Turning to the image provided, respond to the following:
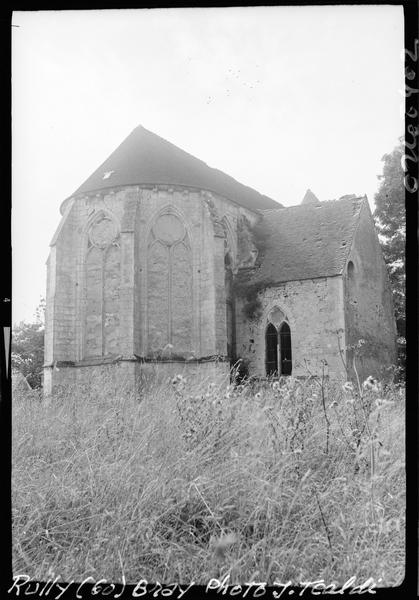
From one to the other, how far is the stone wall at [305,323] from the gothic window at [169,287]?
3.07 m

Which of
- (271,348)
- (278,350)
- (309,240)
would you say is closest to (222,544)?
(278,350)

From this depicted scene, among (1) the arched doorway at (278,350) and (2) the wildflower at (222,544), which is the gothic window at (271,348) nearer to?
(1) the arched doorway at (278,350)

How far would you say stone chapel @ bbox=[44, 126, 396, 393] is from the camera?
23.1m

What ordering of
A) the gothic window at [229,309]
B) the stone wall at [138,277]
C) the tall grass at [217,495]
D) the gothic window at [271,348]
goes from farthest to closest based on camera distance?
the gothic window at [229,309] < the gothic window at [271,348] < the stone wall at [138,277] < the tall grass at [217,495]

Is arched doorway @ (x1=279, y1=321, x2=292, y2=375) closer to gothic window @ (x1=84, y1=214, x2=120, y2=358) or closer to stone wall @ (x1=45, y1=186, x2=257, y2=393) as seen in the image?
stone wall @ (x1=45, y1=186, x2=257, y2=393)

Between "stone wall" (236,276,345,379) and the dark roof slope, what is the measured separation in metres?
0.51

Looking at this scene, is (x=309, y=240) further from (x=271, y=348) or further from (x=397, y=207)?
(x=397, y=207)

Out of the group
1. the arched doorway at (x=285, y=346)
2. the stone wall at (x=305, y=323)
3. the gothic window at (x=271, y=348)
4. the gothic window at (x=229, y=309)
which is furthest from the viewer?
the gothic window at (x=229, y=309)

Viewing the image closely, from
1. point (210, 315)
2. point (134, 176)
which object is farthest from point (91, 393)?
point (134, 176)

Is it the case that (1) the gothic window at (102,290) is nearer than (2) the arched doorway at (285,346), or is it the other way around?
(1) the gothic window at (102,290)

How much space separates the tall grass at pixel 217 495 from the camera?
3.82 metres

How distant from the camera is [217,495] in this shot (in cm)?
450

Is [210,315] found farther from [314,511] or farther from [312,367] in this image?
[314,511]

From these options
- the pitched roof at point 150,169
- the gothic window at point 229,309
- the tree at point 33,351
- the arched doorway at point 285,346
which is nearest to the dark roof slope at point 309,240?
the gothic window at point 229,309
